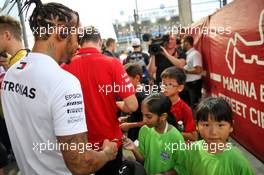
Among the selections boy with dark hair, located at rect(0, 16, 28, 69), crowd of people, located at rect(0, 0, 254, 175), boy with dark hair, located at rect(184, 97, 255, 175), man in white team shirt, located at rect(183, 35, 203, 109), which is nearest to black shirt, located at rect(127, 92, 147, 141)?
crowd of people, located at rect(0, 0, 254, 175)

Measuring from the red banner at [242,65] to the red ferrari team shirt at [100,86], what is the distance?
53.6 inches

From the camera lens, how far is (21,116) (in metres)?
1.19

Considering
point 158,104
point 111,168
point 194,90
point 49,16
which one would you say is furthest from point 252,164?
point 49,16

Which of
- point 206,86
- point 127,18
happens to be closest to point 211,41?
point 206,86

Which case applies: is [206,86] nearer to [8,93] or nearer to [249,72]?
[249,72]

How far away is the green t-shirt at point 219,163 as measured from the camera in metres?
1.54

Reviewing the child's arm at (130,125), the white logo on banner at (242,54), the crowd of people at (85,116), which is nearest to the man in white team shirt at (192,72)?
the white logo on banner at (242,54)

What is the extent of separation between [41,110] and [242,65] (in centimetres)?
250

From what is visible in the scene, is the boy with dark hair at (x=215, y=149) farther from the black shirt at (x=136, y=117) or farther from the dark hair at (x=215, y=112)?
the black shirt at (x=136, y=117)

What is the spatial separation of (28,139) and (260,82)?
A: 221 centimetres

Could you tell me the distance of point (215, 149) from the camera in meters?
1.66

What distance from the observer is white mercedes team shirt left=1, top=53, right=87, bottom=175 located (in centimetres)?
108

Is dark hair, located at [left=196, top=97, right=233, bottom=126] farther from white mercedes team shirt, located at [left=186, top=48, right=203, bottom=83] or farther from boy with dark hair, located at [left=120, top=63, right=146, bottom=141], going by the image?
white mercedes team shirt, located at [left=186, top=48, right=203, bottom=83]

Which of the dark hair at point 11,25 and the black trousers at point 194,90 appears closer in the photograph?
the dark hair at point 11,25
